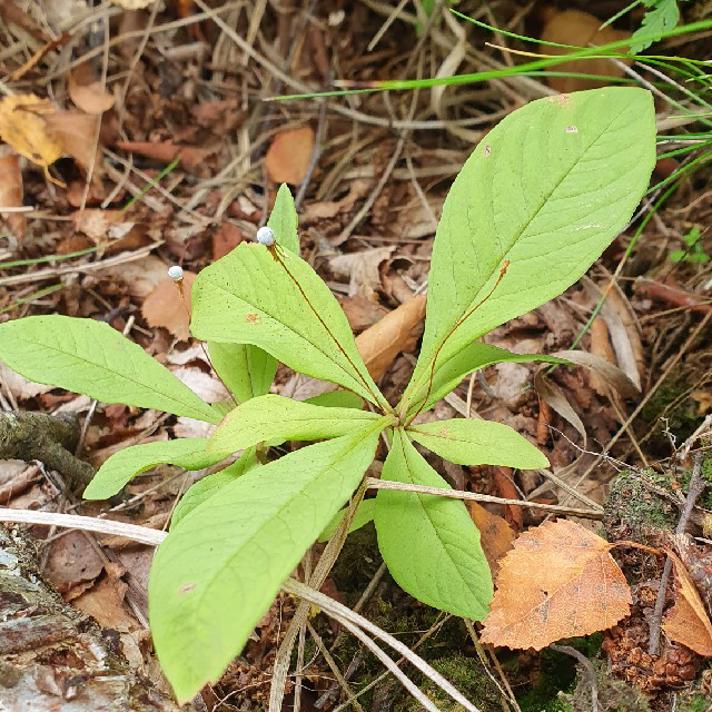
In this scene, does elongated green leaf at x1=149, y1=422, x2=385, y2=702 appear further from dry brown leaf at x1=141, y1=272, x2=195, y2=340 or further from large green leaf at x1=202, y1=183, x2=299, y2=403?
dry brown leaf at x1=141, y1=272, x2=195, y2=340

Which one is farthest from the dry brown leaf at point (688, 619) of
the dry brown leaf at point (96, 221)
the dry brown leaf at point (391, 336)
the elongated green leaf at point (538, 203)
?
the dry brown leaf at point (96, 221)

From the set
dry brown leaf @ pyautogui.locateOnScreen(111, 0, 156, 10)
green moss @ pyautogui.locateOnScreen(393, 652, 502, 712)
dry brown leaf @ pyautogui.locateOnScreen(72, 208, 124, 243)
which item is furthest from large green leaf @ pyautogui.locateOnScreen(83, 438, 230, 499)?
dry brown leaf @ pyautogui.locateOnScreen(111, 0, 156, 10)

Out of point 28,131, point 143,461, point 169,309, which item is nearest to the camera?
point 143,461

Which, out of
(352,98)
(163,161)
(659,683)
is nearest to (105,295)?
(163,161)

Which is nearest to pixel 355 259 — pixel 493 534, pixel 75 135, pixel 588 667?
pixel 493 534

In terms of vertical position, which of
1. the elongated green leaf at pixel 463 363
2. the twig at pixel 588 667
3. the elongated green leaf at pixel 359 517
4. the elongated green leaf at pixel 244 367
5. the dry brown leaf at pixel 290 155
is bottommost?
the twig at pixel 588 667

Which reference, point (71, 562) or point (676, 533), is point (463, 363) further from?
point (71, 562)

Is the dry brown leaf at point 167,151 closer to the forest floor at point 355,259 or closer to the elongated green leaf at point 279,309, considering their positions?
the forest floor at point 355,259
